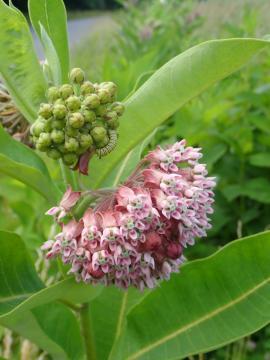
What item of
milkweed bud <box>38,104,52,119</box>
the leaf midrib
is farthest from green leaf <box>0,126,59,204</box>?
the leaf midrib

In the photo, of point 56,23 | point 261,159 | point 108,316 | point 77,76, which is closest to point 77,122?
point 77,76

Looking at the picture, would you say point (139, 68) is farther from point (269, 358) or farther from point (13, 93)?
point (13, 93)

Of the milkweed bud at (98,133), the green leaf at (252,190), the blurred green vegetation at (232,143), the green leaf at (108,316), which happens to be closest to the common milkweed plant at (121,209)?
the milkweed bud at (98,133)

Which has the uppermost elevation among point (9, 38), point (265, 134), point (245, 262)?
point (9, 38)

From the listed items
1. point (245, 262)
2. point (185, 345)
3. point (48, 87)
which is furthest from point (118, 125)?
point (185, 345)

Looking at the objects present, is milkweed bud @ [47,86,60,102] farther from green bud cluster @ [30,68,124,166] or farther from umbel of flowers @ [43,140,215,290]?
umbel of flowers @ [43,140,215,290]

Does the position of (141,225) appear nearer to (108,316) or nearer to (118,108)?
(118,108)

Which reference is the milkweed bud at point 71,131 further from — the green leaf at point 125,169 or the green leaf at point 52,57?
the green leaf at point 125,169
